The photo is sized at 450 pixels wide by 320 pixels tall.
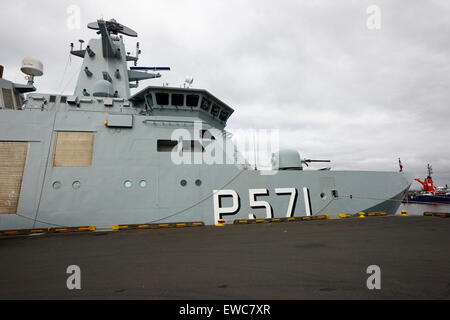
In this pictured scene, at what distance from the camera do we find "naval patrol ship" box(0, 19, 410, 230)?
8289 mm

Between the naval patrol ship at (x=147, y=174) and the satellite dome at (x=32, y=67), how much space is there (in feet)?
7.34

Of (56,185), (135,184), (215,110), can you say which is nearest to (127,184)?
(135,184)

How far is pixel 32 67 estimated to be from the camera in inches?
471

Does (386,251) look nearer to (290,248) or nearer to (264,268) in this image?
(290,248)

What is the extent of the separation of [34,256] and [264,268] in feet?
14.2

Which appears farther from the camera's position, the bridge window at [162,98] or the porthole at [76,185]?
the bridge window at [162,98]

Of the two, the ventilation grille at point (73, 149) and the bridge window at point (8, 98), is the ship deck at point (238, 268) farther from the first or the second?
the bridge window at point (8, 98)

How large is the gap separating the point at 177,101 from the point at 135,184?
4.29m

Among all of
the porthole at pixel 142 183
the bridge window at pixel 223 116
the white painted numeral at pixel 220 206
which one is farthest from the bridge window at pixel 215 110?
the porthole at pixel 142 183

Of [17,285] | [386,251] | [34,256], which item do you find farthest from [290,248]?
[34,256]

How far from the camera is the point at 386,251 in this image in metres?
3.75

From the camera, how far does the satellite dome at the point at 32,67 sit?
1182 centimetres

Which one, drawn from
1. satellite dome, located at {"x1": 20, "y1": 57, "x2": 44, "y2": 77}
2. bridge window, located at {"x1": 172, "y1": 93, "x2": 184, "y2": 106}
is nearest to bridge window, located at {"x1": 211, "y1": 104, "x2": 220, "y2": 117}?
bridge window, located at {"x1": 172, "y1": 93, "x2": 184, "y2": 106}

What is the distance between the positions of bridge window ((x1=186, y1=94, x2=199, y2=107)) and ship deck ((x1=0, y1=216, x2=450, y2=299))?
697 centimetres
